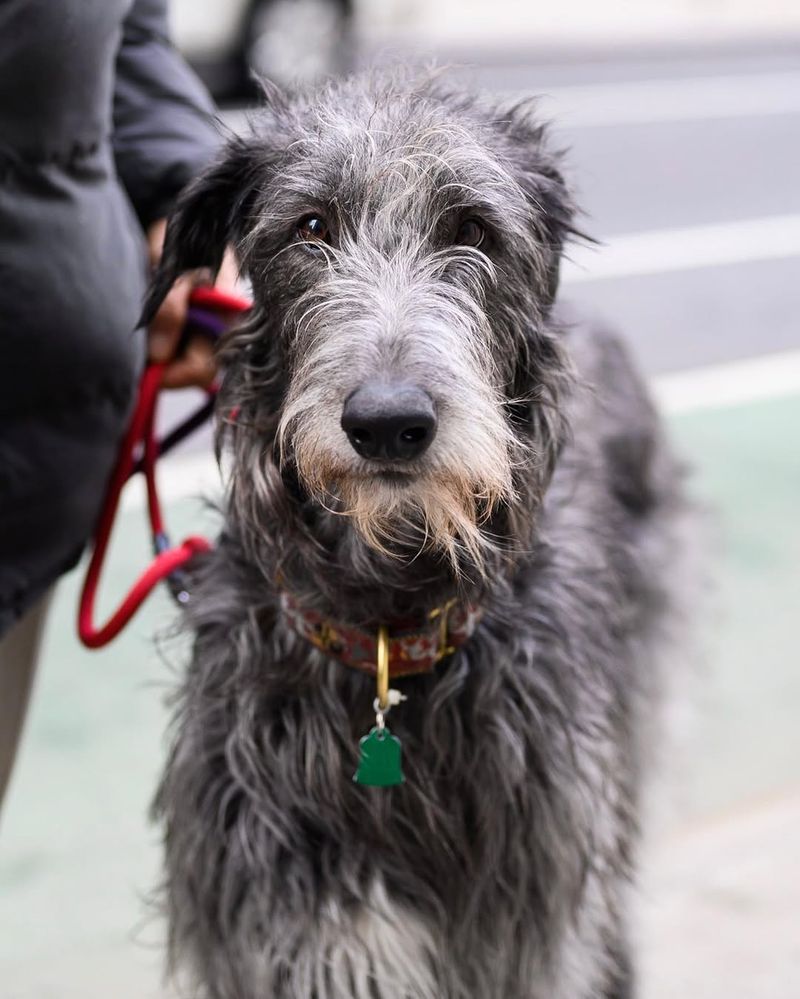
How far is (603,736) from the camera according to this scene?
2.65 m

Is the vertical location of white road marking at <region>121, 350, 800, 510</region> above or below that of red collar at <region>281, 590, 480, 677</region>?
below

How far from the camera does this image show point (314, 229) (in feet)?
7.59

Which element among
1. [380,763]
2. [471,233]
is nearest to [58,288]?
[471,233]

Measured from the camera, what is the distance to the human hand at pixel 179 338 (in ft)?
9.05

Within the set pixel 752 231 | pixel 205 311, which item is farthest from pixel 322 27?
pixel 205 311

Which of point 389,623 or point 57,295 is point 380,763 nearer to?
point 389,623

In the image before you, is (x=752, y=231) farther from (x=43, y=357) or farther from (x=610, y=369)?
(x=43, y=357)

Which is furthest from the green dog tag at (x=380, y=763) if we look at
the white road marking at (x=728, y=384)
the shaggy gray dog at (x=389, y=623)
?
the white road marking at (x=728, y=384)

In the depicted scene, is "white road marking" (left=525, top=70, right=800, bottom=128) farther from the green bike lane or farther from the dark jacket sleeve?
the dark jacket sleeve

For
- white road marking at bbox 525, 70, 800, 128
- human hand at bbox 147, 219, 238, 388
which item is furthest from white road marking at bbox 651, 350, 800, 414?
white road marking at bbox 525, 70, 800, 128

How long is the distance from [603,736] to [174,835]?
80 centimetres

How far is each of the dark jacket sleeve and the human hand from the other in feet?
0.41

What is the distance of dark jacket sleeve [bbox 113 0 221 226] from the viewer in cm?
282

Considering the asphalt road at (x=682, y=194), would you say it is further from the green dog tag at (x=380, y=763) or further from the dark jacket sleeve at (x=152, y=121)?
the green dog tag at (x=380, y=763)
